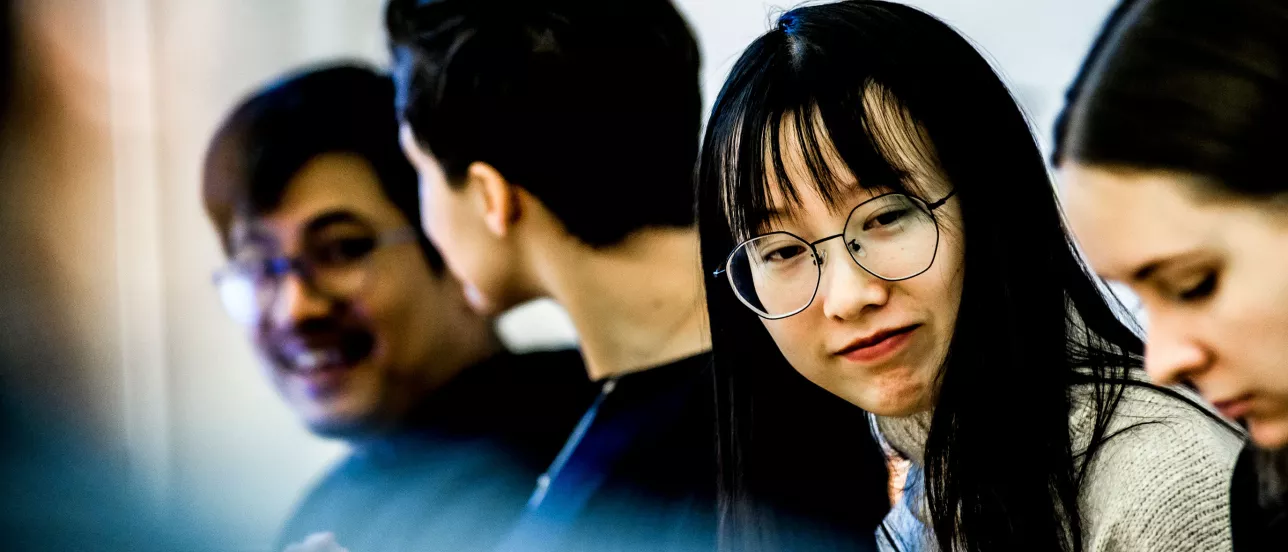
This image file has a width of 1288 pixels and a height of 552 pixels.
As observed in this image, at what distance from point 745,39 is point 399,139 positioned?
1.54ft

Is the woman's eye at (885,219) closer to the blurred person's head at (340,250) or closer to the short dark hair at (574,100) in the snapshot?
the short dark hair at (574,100)

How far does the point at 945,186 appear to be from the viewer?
0.64 metres

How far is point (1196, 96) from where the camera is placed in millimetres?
518

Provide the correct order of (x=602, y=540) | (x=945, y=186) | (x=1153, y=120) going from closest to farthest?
(x=1153, y=120), (x=945, y=186), (x=602, y=540)

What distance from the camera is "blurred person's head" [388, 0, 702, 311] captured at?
968mm

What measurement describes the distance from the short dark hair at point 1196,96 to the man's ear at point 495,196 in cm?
56

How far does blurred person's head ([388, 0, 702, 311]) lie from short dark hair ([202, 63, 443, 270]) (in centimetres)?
18

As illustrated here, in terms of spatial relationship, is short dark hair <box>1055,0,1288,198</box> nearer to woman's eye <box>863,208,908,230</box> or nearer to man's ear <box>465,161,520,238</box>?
woman's eye <box>863,208,908,230</box>

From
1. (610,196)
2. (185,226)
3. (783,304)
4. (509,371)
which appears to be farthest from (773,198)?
(185,226)

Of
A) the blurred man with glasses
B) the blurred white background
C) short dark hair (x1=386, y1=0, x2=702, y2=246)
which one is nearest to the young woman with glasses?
short dark hair (x1=386, y1=0, x2=702, y2=246)

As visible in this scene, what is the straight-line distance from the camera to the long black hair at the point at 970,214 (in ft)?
2.09

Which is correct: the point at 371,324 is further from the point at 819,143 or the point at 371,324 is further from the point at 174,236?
the point at 819,143

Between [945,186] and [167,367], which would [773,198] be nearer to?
[945,186]

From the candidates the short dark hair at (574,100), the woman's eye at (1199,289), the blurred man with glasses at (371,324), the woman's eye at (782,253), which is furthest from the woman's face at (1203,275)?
the blurred man with glasses at (371,324)
